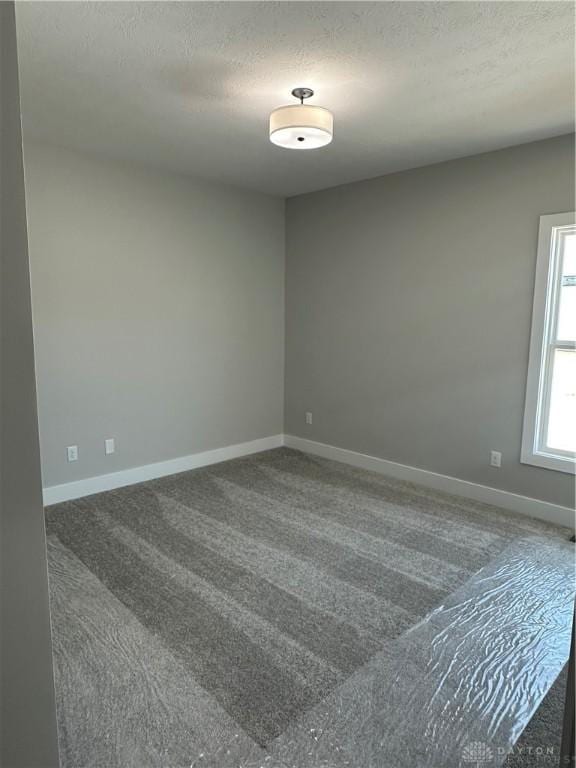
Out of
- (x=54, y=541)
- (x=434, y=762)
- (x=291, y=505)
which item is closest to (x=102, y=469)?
(x=54, y=541)

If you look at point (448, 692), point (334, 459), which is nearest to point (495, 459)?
point (334, 459)

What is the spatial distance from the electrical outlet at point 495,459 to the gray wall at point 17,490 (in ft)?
Result: 11.1

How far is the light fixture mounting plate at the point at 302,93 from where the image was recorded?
8.16 ft

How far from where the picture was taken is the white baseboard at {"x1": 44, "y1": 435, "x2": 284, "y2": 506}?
3.72 metres

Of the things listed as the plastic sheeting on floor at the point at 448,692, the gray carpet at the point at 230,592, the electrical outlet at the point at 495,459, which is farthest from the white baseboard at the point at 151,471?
the plastic sheeting on floor at the point at 448,692

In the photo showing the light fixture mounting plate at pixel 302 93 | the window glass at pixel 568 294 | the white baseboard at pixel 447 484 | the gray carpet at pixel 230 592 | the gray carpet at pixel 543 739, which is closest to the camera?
the gray carpet at pixel 543 739

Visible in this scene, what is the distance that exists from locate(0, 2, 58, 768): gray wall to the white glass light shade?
1.75 meters

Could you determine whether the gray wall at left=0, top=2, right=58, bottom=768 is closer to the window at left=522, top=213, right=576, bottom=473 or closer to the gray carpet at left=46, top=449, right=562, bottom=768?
the gray carpet at left=46, top=449, right=562, bottom=768

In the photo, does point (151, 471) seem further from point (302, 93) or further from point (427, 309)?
point (302, 93)

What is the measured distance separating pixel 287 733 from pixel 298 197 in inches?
172

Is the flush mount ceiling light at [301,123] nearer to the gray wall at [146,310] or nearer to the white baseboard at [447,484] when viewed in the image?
the gray wall at [146,310]

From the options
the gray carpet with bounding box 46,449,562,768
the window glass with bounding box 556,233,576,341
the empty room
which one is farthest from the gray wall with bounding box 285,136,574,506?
the gray carpet with bounding box 46,449,562,768

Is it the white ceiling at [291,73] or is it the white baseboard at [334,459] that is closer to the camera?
the white ceiling at [291,73]

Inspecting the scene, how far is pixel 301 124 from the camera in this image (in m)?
2.37
